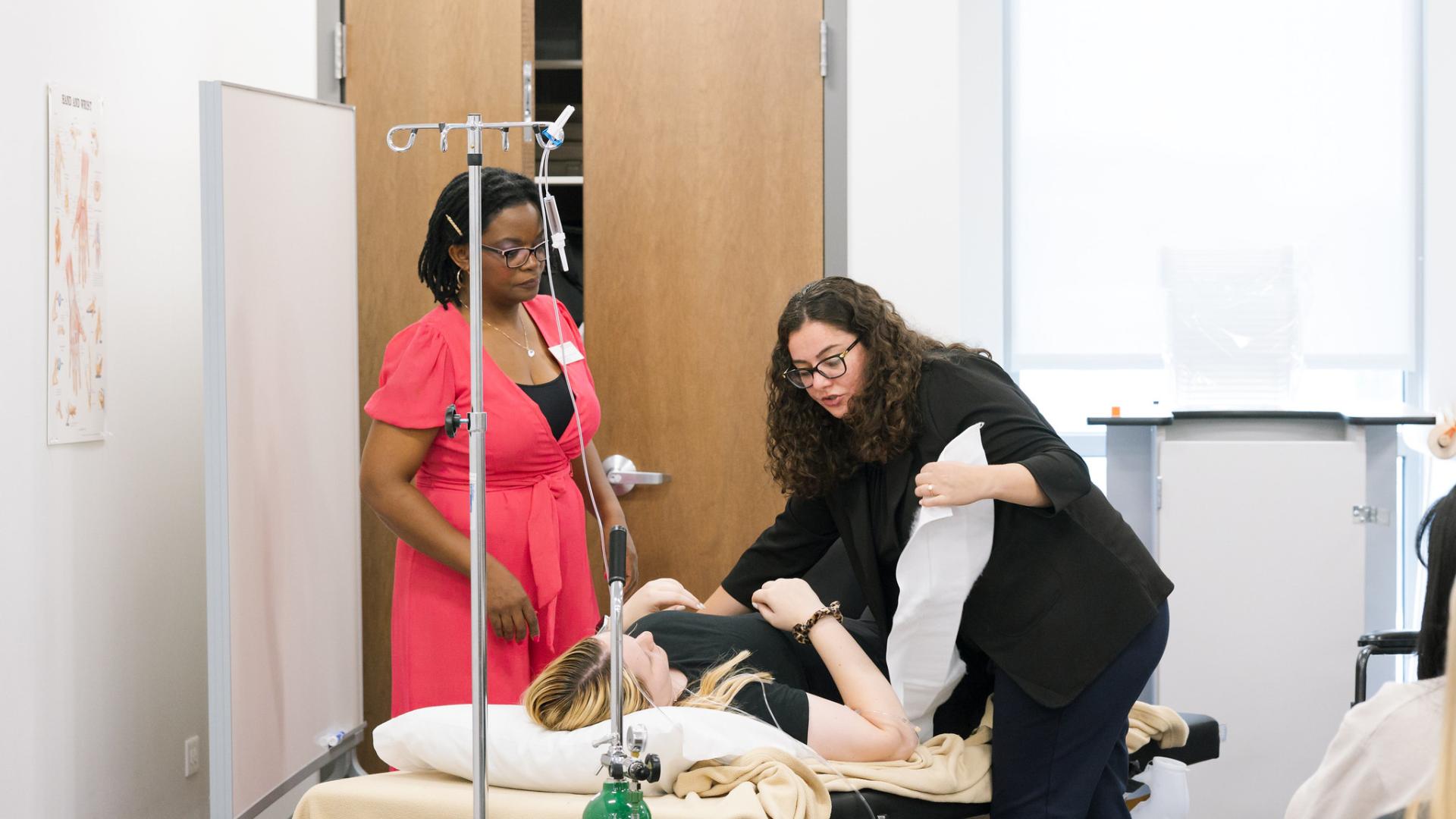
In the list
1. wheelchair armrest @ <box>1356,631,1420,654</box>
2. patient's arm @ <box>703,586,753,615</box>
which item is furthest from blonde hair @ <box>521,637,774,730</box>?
wheelchair armrest @ <box>1356,631,1420,654</box>

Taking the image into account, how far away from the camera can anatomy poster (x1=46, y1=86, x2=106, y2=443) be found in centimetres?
208

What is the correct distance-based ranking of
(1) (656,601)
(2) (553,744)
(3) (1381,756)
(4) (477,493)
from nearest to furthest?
1. (3) (1381,756)
2. (4) (477,493)
3. (2) (553,744)
4. (1) (656,601)

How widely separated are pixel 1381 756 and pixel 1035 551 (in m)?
0.59

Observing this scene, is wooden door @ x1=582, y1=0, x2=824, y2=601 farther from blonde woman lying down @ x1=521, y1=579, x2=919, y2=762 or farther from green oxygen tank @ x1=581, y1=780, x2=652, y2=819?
green oxygen tank @ x1=581, y1=780, x2=652, y2=819

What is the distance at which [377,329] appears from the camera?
2830 millimetres

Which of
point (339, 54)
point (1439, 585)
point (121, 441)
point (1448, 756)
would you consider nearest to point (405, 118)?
point (339, 54)

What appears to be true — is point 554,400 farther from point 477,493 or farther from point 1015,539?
point 1015,539

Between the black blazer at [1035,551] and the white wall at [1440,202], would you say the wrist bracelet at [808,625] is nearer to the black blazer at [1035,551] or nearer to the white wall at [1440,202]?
the black blazer at [1035,551]

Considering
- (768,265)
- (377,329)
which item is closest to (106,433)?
(377,329)

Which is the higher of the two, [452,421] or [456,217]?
[456,217]

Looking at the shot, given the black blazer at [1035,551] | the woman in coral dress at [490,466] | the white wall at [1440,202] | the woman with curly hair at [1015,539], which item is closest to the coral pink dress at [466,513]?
the woman in coral dress at [490,466]

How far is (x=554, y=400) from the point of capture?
7.34ft

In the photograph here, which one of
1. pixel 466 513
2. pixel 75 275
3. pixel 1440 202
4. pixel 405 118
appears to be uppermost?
pixel 405 118

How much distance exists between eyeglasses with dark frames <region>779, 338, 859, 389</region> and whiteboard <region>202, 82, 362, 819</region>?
1.03m
